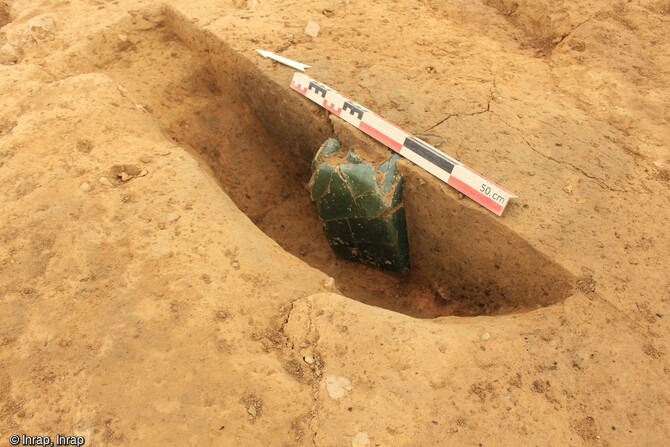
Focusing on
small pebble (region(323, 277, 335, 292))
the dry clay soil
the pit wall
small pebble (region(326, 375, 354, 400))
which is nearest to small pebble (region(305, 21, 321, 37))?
the dry clay soil

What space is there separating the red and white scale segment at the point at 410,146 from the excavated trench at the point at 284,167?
0.17ft

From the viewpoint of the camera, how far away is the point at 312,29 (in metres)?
3.30

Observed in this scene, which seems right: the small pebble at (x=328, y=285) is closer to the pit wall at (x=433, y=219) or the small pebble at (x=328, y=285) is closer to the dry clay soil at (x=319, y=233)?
the dry clay soil at (x=319, y=233)

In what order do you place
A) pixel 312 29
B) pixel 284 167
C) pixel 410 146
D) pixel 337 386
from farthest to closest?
pixel 284 167, pixel 312 29, pixel 410 146, pixel 337 386

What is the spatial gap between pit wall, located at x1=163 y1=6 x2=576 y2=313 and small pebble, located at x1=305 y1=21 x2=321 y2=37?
38 centimetres

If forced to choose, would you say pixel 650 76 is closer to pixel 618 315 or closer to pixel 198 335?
pixel 618 315

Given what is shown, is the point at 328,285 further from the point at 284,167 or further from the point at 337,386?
the point at 284,167

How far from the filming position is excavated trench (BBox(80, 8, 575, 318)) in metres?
2.55

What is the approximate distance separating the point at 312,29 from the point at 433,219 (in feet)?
5.07

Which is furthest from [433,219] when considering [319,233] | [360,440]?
[360,440]

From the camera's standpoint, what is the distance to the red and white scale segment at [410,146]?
94.3 inches

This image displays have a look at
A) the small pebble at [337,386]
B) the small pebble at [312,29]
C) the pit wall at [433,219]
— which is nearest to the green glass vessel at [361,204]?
the pit wall at [433,219]

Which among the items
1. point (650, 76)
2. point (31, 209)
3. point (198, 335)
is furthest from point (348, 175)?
point (650, 76)

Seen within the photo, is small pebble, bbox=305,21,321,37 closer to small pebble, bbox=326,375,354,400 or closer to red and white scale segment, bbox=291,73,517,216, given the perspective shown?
red and white scale segment, bbox=291,73,517,216
